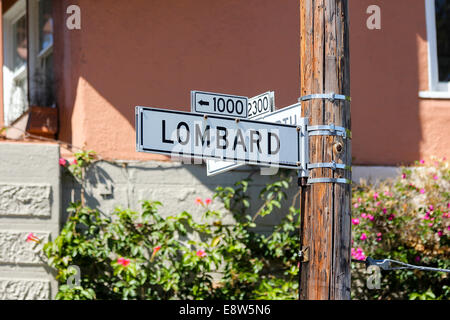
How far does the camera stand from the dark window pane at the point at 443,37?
9.60 metres

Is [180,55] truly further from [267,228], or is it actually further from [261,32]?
[267,228]

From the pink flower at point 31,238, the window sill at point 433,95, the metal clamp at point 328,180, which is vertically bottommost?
the pink flower at point 31,238

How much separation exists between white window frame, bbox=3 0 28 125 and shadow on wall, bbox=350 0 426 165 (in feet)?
15.3

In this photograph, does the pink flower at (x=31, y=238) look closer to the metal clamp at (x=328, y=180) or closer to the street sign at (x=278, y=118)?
the street sign at (x=278, y=118)

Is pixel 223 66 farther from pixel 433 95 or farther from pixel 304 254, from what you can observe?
pixel 304 254

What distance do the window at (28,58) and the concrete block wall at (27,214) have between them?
174cm

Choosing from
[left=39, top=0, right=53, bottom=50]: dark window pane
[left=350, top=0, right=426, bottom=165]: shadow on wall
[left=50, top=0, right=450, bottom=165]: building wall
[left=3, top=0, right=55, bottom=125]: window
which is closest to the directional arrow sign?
[left=50, top=0, right=450, bottom=165]: building wall

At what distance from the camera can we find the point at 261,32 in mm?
9125

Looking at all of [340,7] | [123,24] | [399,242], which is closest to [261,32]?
[123,24]

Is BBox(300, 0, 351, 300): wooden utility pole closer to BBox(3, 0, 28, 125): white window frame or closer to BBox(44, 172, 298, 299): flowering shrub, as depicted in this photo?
BBox(44, 172, 298, 299): flowering shrub


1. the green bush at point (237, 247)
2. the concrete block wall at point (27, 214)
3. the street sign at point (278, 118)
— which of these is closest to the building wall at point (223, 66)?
the concrete block wall at point (27, 214)

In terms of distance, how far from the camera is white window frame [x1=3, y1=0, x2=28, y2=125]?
38.0 ft

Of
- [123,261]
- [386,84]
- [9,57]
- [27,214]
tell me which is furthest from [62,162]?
[9,57]

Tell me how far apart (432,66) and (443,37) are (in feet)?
1.49
